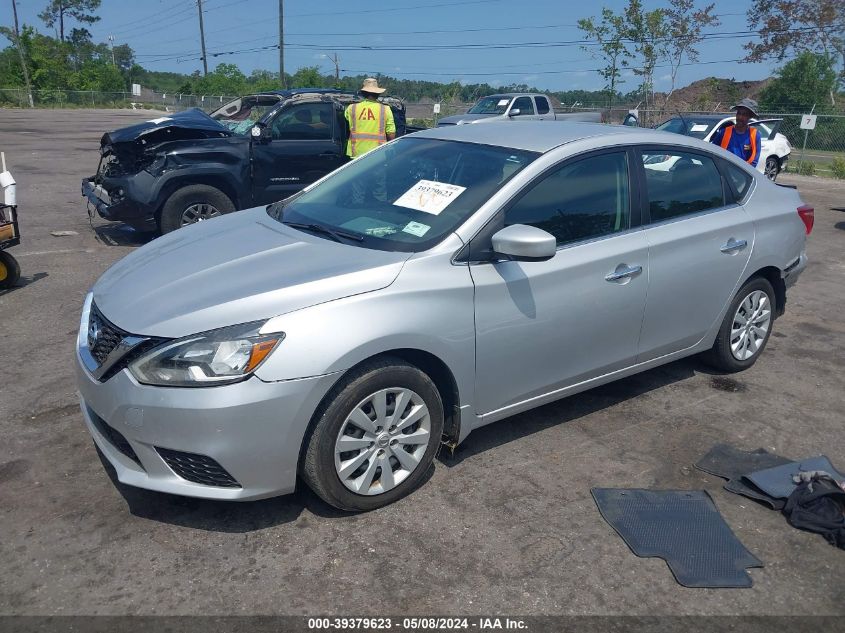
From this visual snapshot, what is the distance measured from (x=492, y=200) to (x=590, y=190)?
2.45ft

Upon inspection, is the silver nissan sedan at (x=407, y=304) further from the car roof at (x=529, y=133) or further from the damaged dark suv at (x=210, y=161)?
the damaged dark suv at (x=210, y=161)

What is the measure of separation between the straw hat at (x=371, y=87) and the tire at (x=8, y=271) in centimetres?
418

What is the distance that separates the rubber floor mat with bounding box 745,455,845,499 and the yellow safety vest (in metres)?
5.78

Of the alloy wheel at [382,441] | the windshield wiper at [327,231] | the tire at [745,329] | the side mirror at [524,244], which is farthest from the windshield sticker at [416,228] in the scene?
the tire at [745,329]

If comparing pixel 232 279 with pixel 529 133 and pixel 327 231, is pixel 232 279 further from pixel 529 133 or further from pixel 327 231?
pixel 529 133

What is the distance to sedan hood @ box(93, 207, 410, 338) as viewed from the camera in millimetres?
3064

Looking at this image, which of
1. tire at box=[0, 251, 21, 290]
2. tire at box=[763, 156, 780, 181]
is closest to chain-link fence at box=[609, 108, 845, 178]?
tire at box=[763, 156, 780, 181]

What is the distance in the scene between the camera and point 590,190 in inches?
161

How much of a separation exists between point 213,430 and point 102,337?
783 mm

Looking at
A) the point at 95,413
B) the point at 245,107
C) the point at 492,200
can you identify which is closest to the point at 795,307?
the point at 492,200

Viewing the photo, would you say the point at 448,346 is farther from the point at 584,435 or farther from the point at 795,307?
the point at 795,307

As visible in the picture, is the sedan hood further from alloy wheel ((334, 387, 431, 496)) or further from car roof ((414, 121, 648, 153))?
car roof ((414, 121, 648, 153))

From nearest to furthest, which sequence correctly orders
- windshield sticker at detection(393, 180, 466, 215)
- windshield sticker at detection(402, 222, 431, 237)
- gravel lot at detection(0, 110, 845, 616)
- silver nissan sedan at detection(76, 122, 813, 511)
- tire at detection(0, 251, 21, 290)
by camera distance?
gravel lot at detection(0, 110, 845, 616) < silver nissan sedan at detection(76, 122, 813, 511) < windshield sticker at detection(402, 222, 431, 237) < windshield sticker at detection(393, 180, 466, 215) < tire at detection(0, 251, 21, 290)

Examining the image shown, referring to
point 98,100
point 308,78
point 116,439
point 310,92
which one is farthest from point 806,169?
A: point 98,100
